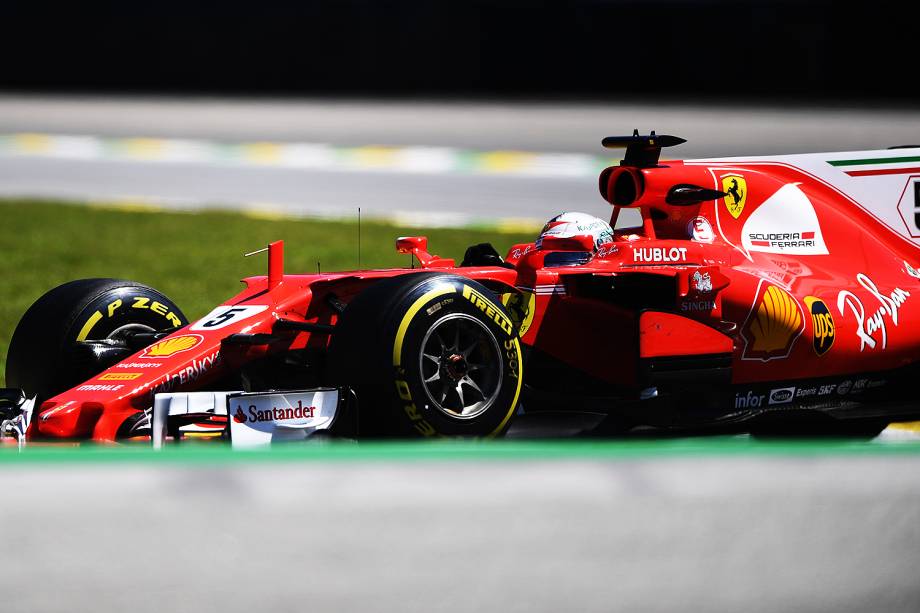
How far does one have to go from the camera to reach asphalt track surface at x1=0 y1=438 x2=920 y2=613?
327 centimetres

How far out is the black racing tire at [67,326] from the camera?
237 inches

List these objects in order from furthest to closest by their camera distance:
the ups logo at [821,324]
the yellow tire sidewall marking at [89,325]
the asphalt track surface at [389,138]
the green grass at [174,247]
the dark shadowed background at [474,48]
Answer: the dark shadowed background at [474,48], the asphalt track surface at [389,138], the green grass at [174,247], the ups logo at [821,324], the yellow tire sidewall marking at [89,325]

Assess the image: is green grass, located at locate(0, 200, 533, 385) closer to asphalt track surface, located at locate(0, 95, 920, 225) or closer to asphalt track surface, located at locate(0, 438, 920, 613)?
asphalt track surface, located at locate(0, 95, 920, 225)

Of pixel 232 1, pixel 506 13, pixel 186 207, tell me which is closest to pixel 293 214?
pixel 186 207

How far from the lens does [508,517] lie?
342cm

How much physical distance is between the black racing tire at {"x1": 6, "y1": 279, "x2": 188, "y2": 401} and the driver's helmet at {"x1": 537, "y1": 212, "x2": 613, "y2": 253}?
198 cm

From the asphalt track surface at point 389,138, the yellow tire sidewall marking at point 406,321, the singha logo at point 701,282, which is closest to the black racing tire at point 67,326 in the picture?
the yellow tire sidewall marking at point 406,321

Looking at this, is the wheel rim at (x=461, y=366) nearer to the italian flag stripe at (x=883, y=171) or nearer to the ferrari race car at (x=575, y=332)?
the ferrari race car at (x=575, y=332)

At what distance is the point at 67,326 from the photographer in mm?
6086

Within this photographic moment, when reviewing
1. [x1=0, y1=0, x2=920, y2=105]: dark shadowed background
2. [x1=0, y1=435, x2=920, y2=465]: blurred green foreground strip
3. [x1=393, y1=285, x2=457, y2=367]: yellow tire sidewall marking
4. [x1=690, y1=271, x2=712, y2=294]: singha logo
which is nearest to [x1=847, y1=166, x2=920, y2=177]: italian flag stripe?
[x1=690, y1=271, x2=712, y2=294]: singha logo

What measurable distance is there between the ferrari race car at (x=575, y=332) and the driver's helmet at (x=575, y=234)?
11 mm

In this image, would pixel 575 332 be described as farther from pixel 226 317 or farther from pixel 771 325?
pixel 226 317

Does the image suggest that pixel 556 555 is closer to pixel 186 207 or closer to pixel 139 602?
pixel 139 602

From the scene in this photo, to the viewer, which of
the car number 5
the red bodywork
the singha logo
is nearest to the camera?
the red bodywork
